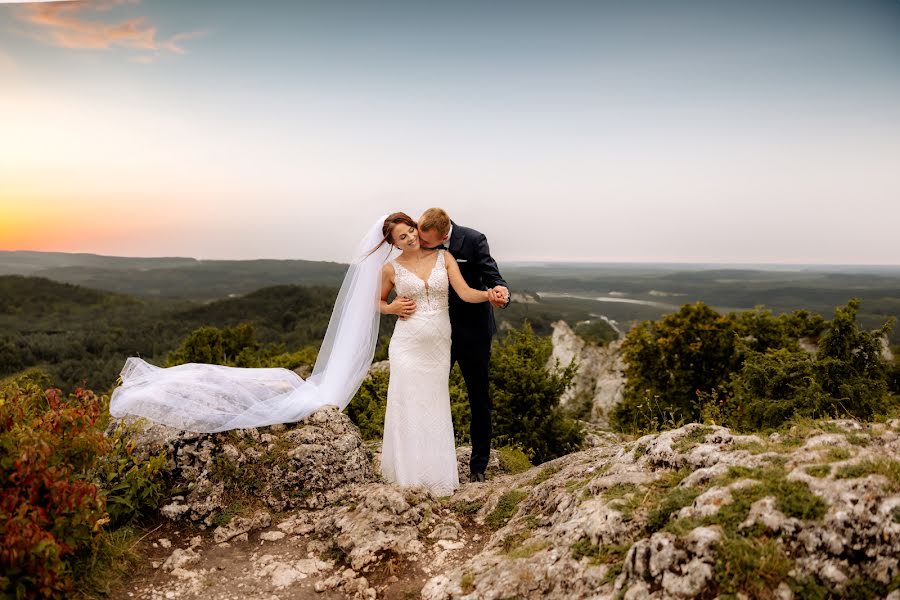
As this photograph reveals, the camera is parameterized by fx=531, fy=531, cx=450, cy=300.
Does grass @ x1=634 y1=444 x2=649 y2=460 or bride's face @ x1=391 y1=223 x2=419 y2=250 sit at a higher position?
bride's face @ x1=391 y1=223 x2=419 y2=250

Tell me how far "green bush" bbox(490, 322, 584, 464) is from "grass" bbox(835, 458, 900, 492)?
10.2m

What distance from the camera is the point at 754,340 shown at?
69.1ft

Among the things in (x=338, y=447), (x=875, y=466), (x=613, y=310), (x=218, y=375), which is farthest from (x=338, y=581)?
(x=613, y=310)

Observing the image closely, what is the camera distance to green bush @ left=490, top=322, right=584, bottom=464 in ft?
42.8

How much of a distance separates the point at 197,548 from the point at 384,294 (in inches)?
124

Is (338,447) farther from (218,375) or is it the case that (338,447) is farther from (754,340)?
(754,340)

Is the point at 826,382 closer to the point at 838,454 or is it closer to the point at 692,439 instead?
the point at 692,439

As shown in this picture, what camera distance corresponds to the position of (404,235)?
578 cm

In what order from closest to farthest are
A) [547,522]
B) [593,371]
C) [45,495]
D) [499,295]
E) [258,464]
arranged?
1. [45,495]
2. [547,522]
3. [258,464]
4. [499,295]
5. [593,371]

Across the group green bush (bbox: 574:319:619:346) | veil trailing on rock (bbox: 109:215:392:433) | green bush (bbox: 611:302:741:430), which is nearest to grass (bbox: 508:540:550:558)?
veil trailing on rock (bbox: 109:215:392:433)

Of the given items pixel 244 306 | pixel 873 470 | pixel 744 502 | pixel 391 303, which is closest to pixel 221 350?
pixel 391 303

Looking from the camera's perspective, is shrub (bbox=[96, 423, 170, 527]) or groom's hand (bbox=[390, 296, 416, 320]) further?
groom's hand (bbox=[390, 296, 416, 320])

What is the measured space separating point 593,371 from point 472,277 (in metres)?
32.8

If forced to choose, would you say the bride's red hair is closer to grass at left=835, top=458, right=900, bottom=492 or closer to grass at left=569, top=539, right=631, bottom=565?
grass at left=569, top=539, right=631, bottom=565
